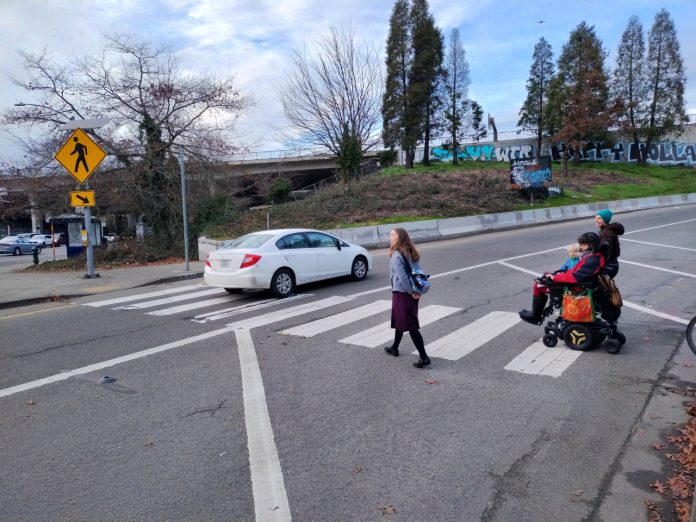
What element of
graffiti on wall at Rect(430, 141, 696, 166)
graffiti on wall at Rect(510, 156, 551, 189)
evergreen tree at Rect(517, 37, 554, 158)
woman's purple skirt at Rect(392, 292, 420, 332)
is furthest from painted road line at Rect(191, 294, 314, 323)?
evergreen tree at Rect(517, 37, 554, 158)

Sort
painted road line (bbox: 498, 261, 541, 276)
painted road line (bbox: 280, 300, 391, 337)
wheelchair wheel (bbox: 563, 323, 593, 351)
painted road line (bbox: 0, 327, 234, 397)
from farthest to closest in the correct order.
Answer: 1. painted road line (bbox: 498, 261, 541, 276)
2. painted road line (bbox: 280, 300, 391, 337)
3. wheelchair wheel (bbox: 563, 323, 593, 351)
4. painted road line (bbox: 0, 327, 234, 397)

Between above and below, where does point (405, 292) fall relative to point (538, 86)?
below

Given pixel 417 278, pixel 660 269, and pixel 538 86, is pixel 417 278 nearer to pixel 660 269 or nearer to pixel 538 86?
pixel 660 269

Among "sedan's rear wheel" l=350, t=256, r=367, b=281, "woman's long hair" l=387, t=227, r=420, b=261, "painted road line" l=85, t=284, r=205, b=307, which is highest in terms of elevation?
"woman's long hair" l=387, t=227, r=420, b=261

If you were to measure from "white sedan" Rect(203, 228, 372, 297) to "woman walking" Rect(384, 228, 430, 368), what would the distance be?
4.98m

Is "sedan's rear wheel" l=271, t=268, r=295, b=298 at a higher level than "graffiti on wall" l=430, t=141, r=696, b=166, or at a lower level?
lower

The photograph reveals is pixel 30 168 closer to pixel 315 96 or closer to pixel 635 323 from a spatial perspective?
pixel 315 96

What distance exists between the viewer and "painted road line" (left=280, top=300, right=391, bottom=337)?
814 centimetres

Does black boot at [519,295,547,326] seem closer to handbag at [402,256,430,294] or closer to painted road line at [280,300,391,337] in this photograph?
handbag at [402,256,430,294]

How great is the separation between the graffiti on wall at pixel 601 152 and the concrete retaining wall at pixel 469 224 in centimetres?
2371

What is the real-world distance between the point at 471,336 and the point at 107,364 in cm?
490

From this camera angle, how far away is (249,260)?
A: 10.8 metres

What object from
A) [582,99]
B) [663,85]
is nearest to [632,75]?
[663,85]

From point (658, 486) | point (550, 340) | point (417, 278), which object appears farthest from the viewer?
point (550, 340)
